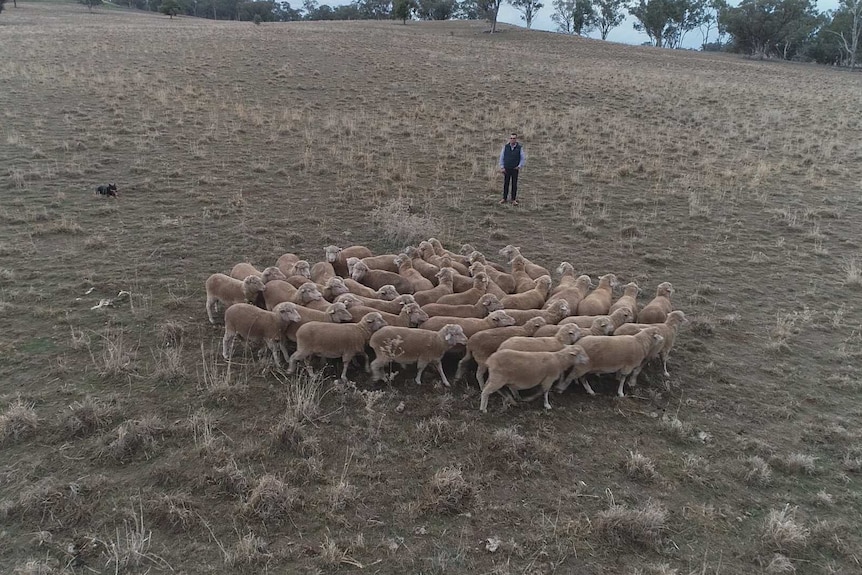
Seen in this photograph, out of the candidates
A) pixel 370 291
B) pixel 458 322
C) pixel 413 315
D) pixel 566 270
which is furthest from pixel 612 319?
pixel 370 291

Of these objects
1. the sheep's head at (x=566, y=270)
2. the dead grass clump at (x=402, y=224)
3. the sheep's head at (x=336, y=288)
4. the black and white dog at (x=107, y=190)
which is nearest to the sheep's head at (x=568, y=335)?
the sheep's head at (x=566, y=270)

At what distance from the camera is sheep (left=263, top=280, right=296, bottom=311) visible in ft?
28.3

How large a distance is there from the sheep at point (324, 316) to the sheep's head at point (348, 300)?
0.56 feet

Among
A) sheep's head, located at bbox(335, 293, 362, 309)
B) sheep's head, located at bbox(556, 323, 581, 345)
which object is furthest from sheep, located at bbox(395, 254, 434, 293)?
sheep's head, located at bbox(556, 323, 581, 345)

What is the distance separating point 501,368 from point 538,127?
67.9 feet

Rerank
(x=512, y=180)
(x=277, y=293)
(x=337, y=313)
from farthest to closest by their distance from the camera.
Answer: (x=512, y=180) → (x=277, y=293) → (x=337, y=313)

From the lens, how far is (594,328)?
8.06m

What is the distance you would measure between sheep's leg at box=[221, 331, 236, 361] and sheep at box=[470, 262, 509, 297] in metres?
4.14

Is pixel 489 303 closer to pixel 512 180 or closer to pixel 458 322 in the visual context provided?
pixel 458 322

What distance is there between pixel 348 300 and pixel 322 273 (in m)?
1.66

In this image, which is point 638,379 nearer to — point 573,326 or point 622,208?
point 573,326

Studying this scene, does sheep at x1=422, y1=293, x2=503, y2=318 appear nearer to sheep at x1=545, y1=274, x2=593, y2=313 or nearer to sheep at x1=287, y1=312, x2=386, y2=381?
sheep at x1=545, y1=274, x2=593, y2=313

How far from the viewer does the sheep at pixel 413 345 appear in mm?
7414

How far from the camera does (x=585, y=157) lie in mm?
21109
